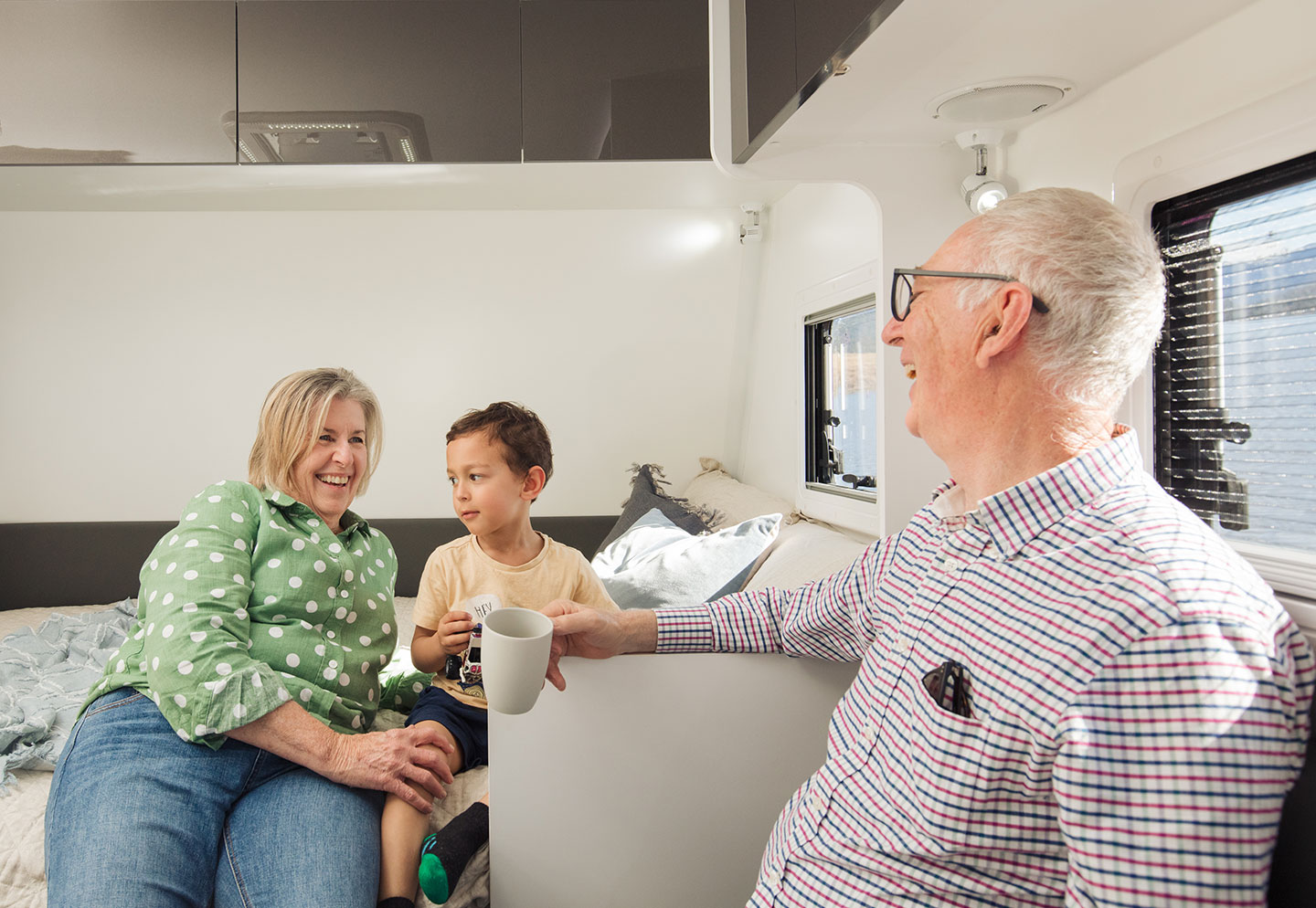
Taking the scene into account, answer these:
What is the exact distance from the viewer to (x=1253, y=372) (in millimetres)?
1058

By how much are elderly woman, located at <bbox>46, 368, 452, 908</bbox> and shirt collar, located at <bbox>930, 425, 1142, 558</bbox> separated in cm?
82

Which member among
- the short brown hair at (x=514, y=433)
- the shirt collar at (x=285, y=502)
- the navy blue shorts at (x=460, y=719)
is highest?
the short brown hair at (x=514, y=433)

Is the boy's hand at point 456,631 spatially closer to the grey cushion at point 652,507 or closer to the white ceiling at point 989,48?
the white ceiling at point 989,48

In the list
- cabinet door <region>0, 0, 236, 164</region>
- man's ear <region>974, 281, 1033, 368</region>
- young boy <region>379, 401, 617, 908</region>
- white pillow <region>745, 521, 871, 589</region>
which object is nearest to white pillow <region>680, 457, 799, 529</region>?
white pillow <region>745, 521, 871, 589</region>

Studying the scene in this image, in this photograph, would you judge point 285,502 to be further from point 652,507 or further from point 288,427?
point 652,507

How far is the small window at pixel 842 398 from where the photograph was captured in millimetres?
2203

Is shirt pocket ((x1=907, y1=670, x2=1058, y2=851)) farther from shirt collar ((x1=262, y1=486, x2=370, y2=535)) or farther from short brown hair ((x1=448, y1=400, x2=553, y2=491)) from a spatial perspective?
short brown hair ((x1=448, y1=400, x2=553, y2=491))

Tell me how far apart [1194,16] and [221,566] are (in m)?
1.38

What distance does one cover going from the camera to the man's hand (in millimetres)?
1098

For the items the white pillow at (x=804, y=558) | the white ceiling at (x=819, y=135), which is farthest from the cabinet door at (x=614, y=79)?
the white pillow at (x=804, y=558)

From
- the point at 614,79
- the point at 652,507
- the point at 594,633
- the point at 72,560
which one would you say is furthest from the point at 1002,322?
the point at 72,560

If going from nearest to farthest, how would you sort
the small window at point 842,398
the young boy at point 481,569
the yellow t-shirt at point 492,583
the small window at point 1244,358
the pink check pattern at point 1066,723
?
the pink check pattern at point 1066,723 < the small window at point 1244,358 < the young boy at point 481,569 < the yellow t-shirt at point 492,583 < the small window at point 842,398

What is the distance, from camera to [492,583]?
1.64 meters

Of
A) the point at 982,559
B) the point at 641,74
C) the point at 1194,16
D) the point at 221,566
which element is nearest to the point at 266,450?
the point at 221,566
